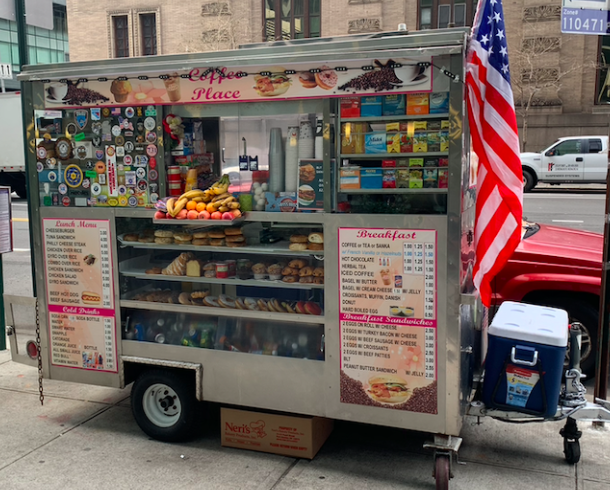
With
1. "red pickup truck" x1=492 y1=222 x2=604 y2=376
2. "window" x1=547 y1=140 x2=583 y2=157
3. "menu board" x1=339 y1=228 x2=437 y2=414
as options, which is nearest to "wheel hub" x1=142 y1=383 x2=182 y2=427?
"menu board" x1=339 y1=228 x2=437 y2=414

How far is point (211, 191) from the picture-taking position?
4.82 meters

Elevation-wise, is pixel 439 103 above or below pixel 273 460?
above

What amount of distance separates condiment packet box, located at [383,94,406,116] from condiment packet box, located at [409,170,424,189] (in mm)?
381

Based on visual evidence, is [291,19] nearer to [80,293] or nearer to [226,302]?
[80,293]

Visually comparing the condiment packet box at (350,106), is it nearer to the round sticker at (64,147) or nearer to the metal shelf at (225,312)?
the metal shelf at (225,312)

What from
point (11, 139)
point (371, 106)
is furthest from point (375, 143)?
point (11, 139)

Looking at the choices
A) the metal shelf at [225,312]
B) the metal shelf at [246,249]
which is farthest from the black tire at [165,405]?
the metal shelf at [246,249]

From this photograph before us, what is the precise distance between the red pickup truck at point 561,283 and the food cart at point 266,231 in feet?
3.63

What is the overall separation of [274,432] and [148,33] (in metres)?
36.6

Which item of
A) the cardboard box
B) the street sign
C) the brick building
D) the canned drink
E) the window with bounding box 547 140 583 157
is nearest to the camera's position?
the cardboard box

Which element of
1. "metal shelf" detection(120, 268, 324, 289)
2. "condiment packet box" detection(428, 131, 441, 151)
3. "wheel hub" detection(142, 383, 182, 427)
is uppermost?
"condiment packet box" detection(428, 131, 441, 151)

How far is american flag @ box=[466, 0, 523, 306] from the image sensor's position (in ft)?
13.6

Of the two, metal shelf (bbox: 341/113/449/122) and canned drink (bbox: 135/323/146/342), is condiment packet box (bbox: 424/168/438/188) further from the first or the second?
canned drink (bbox: 135/323/146/342)

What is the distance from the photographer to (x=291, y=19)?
34.6 metres
